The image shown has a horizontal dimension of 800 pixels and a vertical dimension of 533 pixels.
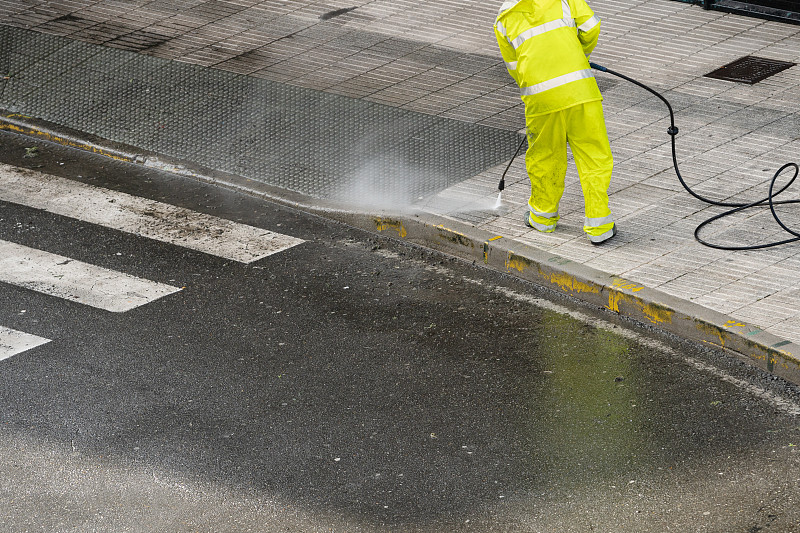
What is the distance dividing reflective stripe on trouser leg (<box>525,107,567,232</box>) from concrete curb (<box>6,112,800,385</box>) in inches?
12.0

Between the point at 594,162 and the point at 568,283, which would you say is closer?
the point at 568,283

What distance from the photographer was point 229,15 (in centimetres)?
1174

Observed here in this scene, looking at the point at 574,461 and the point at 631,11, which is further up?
the point at 631,11

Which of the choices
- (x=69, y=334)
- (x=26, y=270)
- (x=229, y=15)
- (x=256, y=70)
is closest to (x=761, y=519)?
(x=69, y=334)

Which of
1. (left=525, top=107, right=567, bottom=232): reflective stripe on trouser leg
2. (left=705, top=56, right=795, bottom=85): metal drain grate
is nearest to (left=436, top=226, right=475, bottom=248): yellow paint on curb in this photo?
(left=525, top=107, right=567, bottom=232): reflective stripe on trouser leg

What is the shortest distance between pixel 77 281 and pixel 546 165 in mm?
3052

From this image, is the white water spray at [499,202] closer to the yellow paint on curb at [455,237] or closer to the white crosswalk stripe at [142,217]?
the yellow paint on curb at [455,237]

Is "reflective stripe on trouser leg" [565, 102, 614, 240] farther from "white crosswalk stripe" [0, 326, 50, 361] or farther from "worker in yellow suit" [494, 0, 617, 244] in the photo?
"white crosswalk stripe" [0, 326, 50, 361]

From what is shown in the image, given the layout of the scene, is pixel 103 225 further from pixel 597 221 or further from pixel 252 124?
pixel 597 221

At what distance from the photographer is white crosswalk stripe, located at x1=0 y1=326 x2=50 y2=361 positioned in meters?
6.27

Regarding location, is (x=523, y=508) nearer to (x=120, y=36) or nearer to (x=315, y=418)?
(x=315, y=418)

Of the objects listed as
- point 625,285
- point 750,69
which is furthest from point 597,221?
point 750,69

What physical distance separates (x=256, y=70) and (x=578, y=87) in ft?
13.9

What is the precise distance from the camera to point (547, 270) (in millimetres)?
6926
